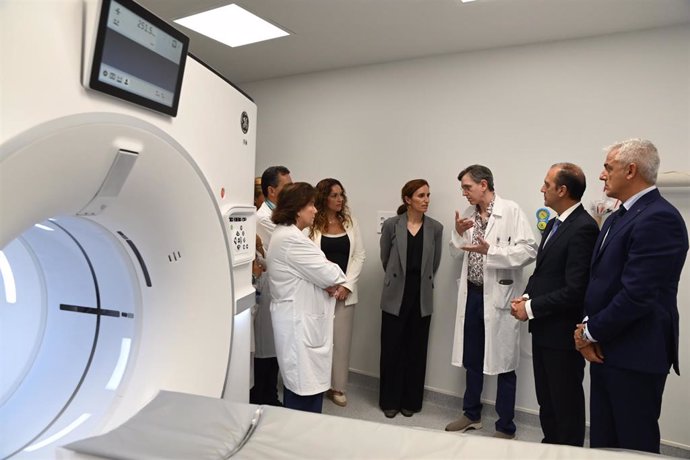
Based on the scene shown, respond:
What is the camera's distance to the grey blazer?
2793 mm

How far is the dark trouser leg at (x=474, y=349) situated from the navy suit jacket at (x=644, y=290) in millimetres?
934

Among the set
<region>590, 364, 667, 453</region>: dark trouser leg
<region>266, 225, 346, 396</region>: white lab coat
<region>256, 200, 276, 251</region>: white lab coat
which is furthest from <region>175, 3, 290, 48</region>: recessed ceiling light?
<region>590, 364, 667, 453</region>: dark trouser leg

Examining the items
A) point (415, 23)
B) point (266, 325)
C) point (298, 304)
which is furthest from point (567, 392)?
point (415, 23)

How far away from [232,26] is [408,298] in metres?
1.90

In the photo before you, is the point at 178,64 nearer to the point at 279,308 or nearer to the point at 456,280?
the point at 279,308

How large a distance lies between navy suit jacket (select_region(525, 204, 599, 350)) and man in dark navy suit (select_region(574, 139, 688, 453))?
0.18 metres

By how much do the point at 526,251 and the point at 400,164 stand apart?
109 centimetres

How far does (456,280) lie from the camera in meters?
2.93

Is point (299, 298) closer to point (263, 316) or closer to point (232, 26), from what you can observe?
point (263, 316)

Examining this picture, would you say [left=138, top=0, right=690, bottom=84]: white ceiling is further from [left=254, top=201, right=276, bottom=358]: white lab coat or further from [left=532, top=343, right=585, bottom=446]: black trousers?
[left=532, top=343, right=585, bottom=446]: black trousers

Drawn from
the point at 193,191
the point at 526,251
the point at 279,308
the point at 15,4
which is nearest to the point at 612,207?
the point at 526,251

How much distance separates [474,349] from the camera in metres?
2.60

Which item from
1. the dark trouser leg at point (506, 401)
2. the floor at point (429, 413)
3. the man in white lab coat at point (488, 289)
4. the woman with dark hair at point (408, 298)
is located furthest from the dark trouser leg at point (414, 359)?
the dark trouser leg at point (506, 401)

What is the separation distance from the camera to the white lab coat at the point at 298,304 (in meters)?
2.06
